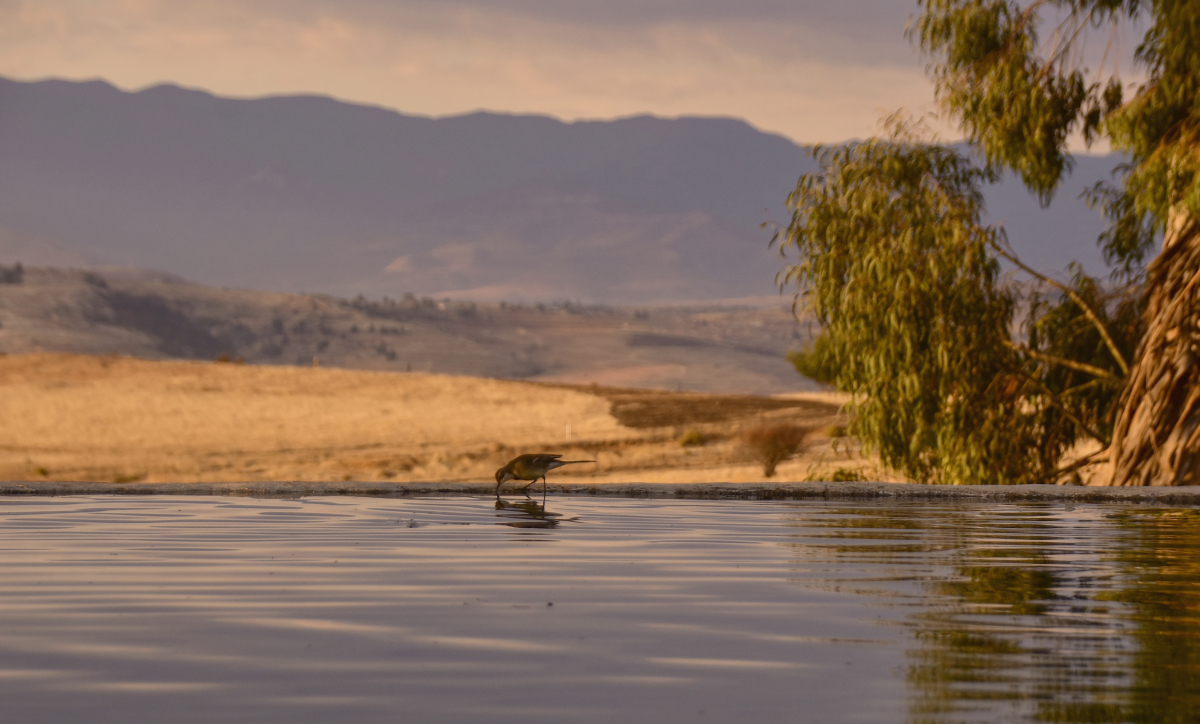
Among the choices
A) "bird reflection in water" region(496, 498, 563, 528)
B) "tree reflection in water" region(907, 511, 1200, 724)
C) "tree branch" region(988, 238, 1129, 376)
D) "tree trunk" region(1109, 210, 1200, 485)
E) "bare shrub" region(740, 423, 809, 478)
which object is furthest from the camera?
"bare shrub" region(740, 423, 809, 478)

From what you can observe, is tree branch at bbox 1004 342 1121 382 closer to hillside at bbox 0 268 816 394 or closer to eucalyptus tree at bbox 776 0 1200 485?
eucalyptus tree at bbox 776 0 1200 485

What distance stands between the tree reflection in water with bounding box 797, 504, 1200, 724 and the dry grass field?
81.2 ft

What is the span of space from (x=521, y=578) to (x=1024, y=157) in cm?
1167

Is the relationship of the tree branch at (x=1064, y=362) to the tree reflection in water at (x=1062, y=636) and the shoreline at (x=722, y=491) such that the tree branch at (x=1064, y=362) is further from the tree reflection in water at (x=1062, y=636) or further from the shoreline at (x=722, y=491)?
the tree reflection in water at (x=1062, y=636)

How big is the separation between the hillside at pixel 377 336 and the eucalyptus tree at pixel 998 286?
250 ft

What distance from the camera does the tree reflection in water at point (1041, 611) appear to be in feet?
12.0

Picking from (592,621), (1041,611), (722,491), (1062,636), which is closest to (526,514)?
(722,491)

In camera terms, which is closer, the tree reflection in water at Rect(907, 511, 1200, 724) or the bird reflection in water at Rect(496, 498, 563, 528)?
Answer: the tree reflection in water at Rect(907, 511, 1200, 724)

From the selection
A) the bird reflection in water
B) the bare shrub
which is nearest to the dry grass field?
the bare shrub

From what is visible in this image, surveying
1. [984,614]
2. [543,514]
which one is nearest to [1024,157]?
[543,514]

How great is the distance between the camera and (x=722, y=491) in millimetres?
10711

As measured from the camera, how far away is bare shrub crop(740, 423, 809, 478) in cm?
3794

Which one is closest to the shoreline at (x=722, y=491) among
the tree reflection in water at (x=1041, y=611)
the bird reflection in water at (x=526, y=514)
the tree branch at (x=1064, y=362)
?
the bird reflection in water at (x=526, y=514)

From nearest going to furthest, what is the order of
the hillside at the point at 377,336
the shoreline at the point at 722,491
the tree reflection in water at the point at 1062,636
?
the tree reflection in water at the point at 1062,636 < the shoreline at the point at 722,491 < the hillside at the point at 377,336
